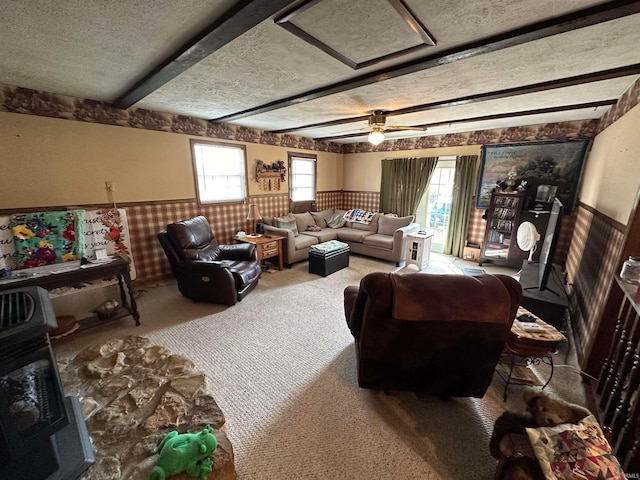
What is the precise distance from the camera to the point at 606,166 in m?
2.64

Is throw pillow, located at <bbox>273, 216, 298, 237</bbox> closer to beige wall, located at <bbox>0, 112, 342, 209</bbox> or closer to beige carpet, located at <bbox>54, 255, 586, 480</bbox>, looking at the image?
beige wall, located at <bbox>0, 112, 342, 209</bbox>

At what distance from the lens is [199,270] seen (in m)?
2.88

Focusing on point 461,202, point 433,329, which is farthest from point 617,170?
point 433,329

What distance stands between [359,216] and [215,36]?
13.8 ft

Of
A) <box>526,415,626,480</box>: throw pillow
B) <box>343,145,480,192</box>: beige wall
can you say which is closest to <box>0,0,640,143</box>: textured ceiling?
<box>526,415,626,480</box>: throw pillow

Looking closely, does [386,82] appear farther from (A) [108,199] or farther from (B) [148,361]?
(A) [108,199]

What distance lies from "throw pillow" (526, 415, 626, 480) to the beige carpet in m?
0.54

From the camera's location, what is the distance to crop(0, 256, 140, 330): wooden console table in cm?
201

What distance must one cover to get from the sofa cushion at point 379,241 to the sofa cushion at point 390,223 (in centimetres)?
15

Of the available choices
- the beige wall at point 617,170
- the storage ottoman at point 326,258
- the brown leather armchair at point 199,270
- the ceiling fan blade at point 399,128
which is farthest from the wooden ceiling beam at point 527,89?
the brown leather armchair at point 199,270

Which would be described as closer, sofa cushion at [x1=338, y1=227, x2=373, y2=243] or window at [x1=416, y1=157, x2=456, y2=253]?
sofa cushion at [x1=338, y1=227, x2=373, y2=243]

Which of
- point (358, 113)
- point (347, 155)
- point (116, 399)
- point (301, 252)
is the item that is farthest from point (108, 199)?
point (347, 155)

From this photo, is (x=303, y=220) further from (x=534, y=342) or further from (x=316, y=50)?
(x=534, y=342)

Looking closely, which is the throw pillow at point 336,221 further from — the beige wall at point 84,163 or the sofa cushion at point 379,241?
the beige wall at point 84,163
